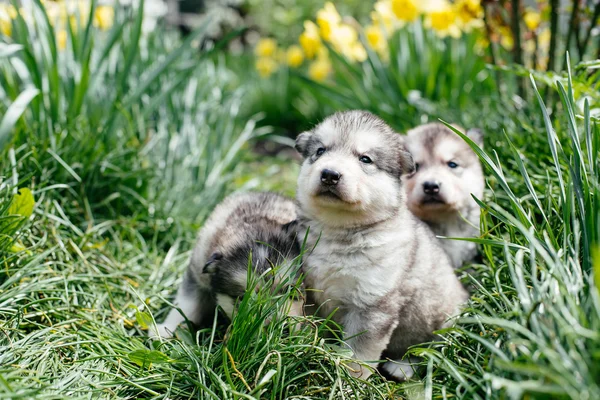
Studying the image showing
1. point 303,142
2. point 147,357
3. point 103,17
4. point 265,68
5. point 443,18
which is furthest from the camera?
point 265,68

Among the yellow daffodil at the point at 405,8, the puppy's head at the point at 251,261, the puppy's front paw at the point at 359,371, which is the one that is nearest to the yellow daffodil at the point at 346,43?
the yellow daffodil at the point at 405,8

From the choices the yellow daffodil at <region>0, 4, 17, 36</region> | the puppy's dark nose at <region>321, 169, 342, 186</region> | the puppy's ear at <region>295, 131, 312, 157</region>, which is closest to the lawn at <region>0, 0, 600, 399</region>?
the yellow daffodil at <region>0, 4, 17, 36</region>

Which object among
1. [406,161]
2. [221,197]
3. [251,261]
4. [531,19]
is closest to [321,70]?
[531,19]

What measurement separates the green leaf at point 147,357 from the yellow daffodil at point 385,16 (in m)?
4.74

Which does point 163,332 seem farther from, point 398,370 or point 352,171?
point 352,171

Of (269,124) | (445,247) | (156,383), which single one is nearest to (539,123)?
(445,247)

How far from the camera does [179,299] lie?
3.43 metres

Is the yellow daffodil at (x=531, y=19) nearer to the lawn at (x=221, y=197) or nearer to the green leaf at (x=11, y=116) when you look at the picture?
the lawn at (x=221, y=197)

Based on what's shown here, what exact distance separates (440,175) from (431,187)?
0.39 ft

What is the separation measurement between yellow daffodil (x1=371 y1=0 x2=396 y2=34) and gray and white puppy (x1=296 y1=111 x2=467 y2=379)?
3671 millimetres

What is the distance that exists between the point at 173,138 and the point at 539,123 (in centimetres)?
299

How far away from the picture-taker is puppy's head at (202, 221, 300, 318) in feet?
9.52

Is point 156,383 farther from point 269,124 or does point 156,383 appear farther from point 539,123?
point 269,124

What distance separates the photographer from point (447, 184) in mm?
3523
